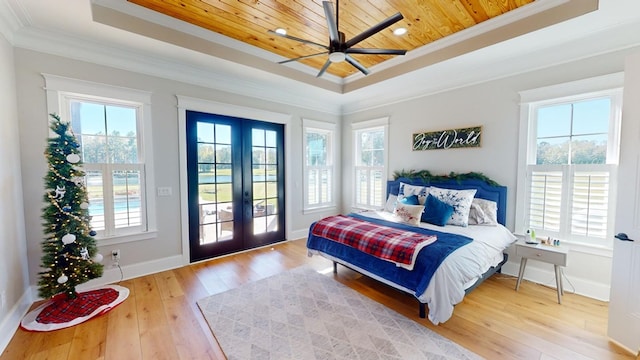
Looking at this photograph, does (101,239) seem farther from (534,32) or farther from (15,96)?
(534,32)

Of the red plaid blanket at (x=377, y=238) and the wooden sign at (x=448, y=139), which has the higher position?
the wooden sign at (x=448, y=139)

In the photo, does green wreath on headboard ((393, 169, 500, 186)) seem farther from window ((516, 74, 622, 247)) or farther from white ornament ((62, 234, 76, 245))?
white ornament ((62, 234, 76, 245))

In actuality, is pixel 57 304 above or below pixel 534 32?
below

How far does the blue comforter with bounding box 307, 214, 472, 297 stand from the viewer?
6.87 feet

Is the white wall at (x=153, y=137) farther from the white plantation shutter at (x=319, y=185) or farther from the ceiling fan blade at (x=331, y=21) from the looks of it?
the ceiling fan blade at (x=331, y=21)

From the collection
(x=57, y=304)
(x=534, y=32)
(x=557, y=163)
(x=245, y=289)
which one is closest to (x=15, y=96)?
(x=57, y=304)

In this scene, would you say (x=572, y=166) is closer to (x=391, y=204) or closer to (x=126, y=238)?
(x=391, y=204)

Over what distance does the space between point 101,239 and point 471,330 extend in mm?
3970

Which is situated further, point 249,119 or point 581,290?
point 249,119

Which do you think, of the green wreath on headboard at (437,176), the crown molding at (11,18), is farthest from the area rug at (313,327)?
the crown molding at (11,18)

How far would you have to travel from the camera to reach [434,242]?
2.36m

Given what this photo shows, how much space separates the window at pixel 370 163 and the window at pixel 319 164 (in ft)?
1.72

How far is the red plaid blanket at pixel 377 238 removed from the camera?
2.25 metres

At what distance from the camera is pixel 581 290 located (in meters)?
2.68
